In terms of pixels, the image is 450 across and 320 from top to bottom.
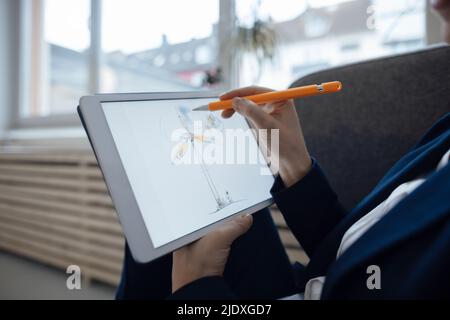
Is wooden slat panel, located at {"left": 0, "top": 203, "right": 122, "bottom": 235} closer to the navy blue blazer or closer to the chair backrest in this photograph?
the chair backrest

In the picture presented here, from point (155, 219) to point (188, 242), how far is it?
0.05 m

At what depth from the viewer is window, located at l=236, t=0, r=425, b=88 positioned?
1.15 meters

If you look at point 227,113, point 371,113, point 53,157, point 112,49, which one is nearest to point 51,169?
point 53,157

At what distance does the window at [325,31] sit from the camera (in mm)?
1149

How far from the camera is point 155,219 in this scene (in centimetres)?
37

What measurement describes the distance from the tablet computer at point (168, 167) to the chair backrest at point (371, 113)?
9.8 inches

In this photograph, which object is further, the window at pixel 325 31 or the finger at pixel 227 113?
the window at pixel 325 31

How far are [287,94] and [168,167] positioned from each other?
20 centimetres

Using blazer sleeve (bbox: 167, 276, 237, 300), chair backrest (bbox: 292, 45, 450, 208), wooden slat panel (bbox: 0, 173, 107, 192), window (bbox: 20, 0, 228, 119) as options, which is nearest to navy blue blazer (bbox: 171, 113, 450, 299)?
blazer sleeve (bbox: 167, 276, 237, 300)

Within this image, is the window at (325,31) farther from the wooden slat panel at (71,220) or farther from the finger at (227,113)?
the wooden slat panel at (71,220)

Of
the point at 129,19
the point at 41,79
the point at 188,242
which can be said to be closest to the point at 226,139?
the point at 188,242

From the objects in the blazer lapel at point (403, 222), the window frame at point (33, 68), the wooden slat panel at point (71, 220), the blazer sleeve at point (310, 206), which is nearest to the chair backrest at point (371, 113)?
the blazer sleeve at point (310, 206)

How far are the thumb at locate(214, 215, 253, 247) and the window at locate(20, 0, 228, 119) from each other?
1.07m

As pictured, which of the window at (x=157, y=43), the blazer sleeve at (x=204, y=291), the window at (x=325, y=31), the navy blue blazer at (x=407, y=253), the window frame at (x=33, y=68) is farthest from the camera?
the window frame at (x=33, y=68)
